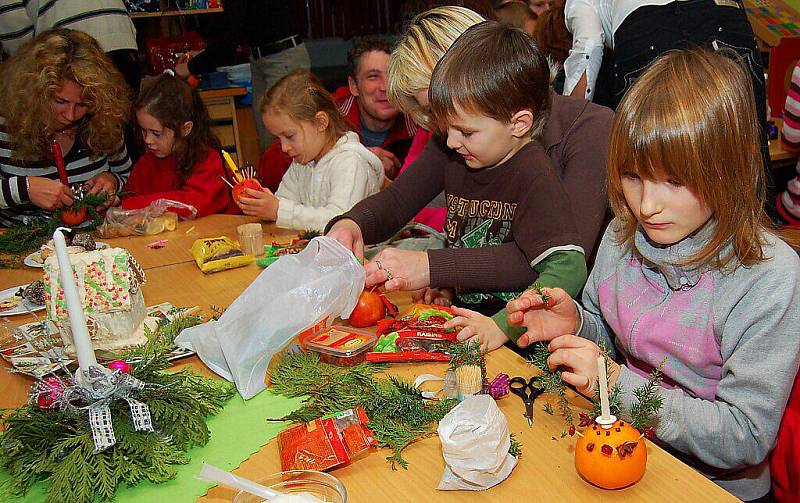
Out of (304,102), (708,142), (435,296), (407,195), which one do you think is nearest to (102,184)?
(304,102)

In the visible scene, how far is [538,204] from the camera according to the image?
5.44 ft

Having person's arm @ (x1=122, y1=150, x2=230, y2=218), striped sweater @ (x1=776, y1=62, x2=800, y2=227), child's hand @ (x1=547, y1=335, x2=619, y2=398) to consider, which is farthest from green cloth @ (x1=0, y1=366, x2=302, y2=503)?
striped sweater @ (x1=776, y1=62, x2=800, y2=227)

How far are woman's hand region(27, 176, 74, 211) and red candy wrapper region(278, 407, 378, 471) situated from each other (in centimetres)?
187

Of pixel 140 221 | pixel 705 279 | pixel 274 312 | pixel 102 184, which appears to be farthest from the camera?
pixel 102 184

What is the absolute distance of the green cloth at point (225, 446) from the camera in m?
1.05

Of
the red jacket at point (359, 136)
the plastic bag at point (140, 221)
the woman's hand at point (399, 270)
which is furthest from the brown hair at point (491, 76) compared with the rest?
the red jacket at point (359, 136)

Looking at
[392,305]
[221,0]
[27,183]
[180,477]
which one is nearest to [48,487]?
[180,477]

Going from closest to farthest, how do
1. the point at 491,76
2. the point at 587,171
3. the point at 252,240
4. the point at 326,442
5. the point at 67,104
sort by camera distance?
1. the point at 326,442
2. the point at 491,76
3. the point at 587,171
4. the point at 252,240
5. the point at 67,104

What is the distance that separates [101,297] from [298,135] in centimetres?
129

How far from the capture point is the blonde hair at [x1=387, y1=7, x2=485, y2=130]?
6.35ft

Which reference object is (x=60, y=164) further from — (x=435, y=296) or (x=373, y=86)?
(x=435, y=296)

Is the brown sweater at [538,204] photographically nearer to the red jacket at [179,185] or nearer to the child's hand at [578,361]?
the child's hand at [578,361]

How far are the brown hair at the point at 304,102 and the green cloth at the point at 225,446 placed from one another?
1528 mm

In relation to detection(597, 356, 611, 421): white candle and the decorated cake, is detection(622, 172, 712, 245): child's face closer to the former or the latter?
detection(597, 356, 611, 421): white candle
